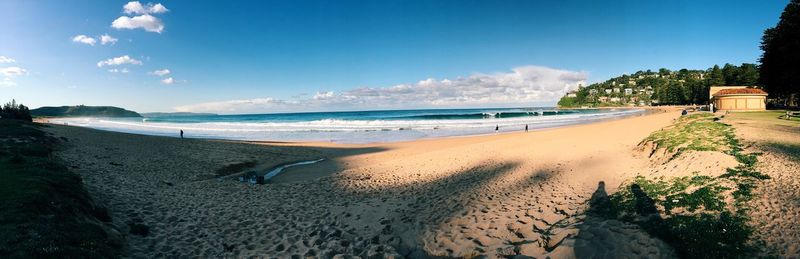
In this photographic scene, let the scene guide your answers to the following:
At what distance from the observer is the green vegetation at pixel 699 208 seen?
5473 millimetres

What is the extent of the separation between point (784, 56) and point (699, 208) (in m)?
32.7

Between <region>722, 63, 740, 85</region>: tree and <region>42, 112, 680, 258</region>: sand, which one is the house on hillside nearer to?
<region>42, 112, 680, 258</region>: sand

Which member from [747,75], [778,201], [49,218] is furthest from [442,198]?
[747,75]

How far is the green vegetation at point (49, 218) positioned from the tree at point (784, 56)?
40.4 meters

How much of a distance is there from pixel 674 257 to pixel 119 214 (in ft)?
39.5

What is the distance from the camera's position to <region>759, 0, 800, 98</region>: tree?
83.1 feet

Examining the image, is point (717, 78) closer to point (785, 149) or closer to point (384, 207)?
point (785, 149)

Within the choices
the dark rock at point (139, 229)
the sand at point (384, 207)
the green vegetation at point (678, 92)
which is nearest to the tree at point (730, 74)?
the green vegetation at point (678, 92)

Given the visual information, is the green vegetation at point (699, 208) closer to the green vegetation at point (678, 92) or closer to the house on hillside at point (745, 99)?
the house on hillside at point (745, 99)

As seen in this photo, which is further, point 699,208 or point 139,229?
point 139,229

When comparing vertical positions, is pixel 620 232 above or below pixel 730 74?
below

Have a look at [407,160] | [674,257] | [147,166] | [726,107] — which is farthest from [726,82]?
[147,166]

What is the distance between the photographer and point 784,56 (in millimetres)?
26688

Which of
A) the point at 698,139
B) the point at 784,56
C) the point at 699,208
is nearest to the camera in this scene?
the point at 699,208
